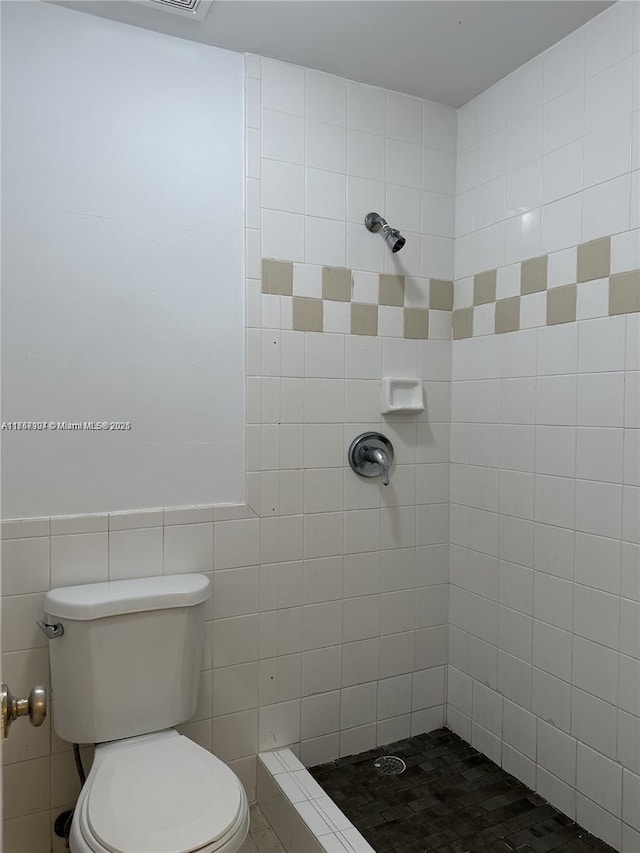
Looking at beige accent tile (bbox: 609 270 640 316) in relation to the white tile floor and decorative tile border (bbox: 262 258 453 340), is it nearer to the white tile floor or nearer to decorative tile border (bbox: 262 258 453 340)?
decorative tile border (bbox: 262 258 453 340)

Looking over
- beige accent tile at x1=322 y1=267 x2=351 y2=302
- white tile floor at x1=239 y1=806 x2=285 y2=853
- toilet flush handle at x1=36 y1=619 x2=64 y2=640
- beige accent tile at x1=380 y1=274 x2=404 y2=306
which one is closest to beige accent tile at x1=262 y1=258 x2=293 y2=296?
beige accent tile at x1=322 y1=267 x2=351 y2=302

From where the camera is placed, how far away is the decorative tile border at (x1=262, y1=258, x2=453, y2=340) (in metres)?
2.03

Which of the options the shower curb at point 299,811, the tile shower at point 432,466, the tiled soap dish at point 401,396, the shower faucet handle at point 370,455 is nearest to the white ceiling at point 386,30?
the tile shower at point 432,466

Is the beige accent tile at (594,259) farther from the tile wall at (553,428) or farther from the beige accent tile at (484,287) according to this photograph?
the beige accent tile at (484,287)

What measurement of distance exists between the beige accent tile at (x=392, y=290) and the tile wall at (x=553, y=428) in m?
0.24

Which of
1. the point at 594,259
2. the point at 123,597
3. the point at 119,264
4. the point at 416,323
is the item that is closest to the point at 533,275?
the point at 594,259

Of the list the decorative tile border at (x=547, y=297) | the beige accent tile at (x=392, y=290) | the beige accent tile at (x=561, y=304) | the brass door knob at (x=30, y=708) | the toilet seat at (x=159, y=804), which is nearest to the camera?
the brass door knob at (x=30, y=708)

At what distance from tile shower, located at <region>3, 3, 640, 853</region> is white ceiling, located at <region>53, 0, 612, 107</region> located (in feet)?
0.24

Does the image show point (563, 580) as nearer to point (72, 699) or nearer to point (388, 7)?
point (72, 699)

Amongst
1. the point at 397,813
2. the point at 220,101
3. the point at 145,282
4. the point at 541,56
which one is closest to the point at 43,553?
the point at 145,282

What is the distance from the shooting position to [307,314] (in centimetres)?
206

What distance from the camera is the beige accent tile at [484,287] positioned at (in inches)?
84.4

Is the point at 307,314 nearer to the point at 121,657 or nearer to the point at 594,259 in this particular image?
the point at 594,259

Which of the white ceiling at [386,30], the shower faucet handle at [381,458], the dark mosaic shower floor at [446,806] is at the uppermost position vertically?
the white ceiling at [386,30]
